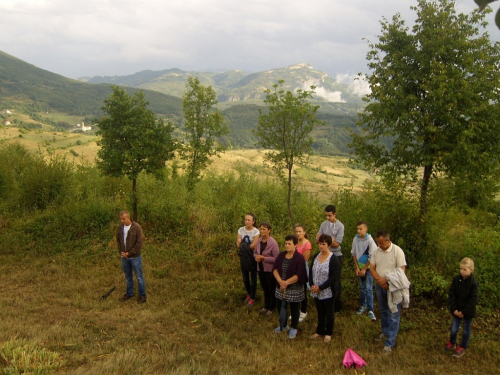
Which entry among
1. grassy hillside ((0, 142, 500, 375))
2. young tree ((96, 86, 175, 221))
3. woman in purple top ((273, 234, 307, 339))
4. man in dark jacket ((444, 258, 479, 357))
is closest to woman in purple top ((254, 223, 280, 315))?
grassy hillside ((0, 142, 500, 375))

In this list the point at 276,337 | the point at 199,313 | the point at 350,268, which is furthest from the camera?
the point at 350,268

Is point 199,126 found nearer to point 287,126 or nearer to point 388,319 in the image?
point 287,126

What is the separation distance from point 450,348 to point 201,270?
574 centimetres

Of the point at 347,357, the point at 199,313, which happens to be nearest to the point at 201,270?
the point at 199,313

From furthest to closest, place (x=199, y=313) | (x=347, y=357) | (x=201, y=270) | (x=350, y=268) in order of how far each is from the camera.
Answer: (x=201, y=270) < (x=350, y=268) < (x=199, y=313) < (x=347, y=357)

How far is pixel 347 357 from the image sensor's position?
4.79 m

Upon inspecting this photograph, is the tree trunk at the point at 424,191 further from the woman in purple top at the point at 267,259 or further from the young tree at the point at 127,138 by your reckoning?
the young tree at the point at 127,138

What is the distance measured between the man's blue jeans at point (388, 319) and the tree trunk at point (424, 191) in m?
2.74

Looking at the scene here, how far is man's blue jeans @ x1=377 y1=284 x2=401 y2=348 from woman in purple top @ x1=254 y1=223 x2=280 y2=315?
183 cm

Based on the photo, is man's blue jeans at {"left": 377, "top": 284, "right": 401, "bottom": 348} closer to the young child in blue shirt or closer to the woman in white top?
the young child in blue shirt

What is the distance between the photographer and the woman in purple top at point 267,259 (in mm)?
6273

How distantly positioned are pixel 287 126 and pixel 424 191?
4.64 m

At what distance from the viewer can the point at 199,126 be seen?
40.4 feet

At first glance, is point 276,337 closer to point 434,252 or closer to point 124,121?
point 434,252
